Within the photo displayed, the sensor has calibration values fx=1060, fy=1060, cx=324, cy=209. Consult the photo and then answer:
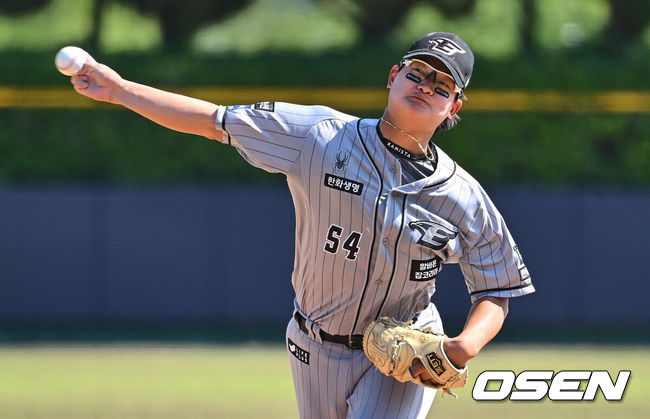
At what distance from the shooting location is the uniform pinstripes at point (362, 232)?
157 inches

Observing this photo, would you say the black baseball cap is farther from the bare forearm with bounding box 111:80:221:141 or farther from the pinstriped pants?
the pinstriped pants

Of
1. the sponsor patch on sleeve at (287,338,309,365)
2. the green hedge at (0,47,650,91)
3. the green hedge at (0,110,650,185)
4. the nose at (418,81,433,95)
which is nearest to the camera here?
the nose at (418,81,433,95)

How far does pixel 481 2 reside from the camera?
1309cm

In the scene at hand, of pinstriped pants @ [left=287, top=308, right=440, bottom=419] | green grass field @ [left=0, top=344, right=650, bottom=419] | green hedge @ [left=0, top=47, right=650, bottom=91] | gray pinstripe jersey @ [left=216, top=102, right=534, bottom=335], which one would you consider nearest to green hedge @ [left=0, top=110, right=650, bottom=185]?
green hedge @ [left=0, top=47, right=650, bottom=91]

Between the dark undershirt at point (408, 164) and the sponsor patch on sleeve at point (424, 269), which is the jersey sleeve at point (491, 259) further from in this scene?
the dark undershirt at point (408, 164)

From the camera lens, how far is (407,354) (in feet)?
12.7

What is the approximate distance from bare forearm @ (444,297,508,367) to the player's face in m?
0.74

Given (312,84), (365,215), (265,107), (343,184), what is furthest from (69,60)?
(312,84)

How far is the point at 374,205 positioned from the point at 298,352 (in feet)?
2.38

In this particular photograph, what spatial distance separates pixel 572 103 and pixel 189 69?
4445mm

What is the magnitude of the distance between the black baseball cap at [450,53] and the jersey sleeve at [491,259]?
0.49m

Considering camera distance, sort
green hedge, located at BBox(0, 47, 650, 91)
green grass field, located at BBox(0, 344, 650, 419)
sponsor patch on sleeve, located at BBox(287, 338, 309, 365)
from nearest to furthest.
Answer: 1. sponsor patch on sleeve, located at BBox(287, 338, 309, 365)
2. green grass field, located at BBox(0, 344, 650, 419)
3. green hedge, located at BBox(0, 47, 650, 91)

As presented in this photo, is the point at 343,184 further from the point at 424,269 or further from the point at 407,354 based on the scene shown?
the point at 407,354

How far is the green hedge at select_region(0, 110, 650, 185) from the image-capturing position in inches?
469
